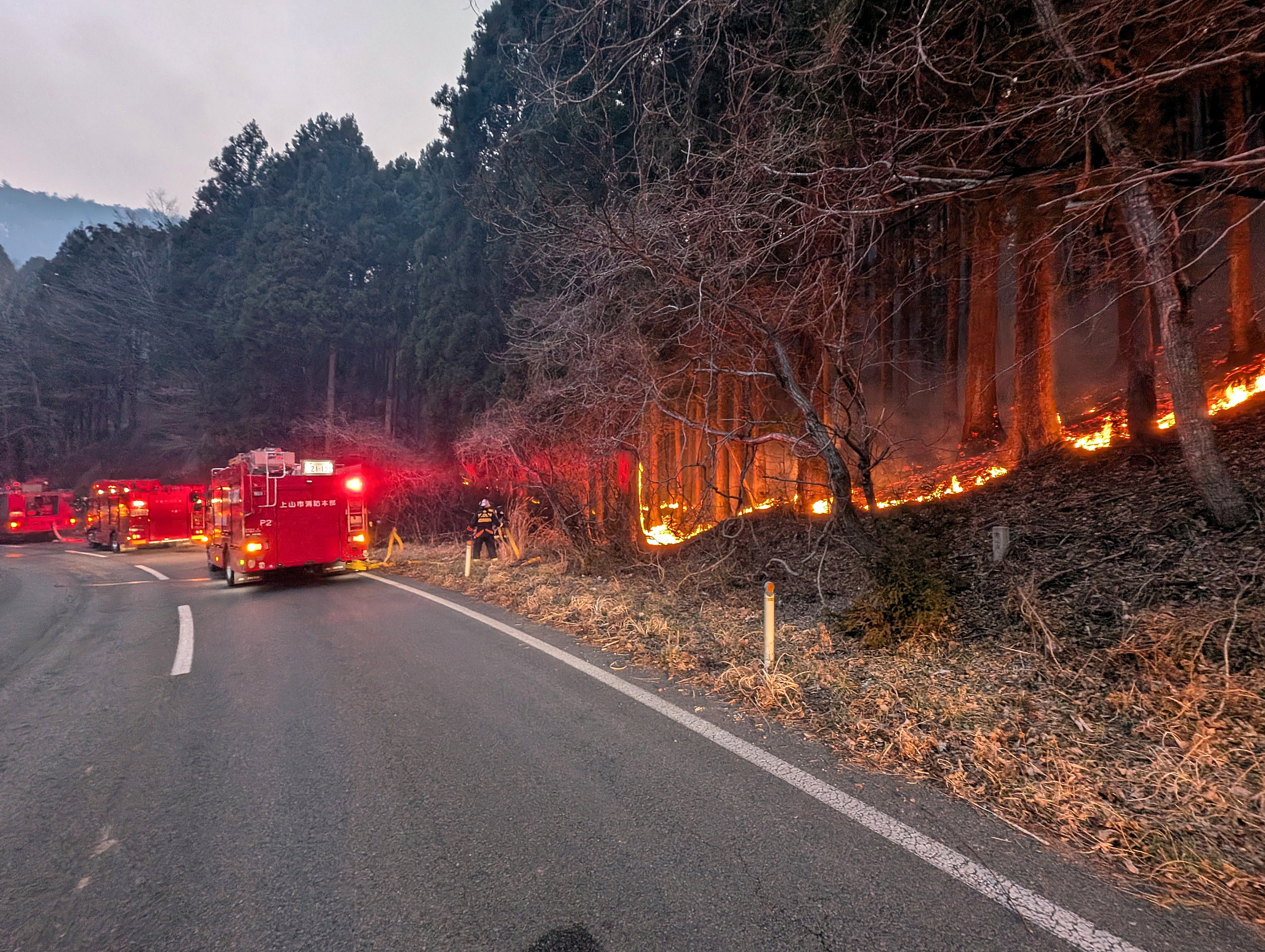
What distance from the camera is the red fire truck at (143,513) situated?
74.8 ft

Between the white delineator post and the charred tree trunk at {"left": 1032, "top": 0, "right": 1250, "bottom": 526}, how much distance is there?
4.34m

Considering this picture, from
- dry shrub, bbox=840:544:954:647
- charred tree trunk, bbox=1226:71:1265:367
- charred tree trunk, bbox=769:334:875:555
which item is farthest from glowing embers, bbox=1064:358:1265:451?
dry shrub, bbox=840:544:954:647

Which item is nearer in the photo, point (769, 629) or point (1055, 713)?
point (1055, 713)

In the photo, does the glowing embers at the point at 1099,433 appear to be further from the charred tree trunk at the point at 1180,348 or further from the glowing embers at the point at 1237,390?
the charred tree trunk at the point at 1180,348

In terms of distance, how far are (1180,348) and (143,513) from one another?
28.4 metres

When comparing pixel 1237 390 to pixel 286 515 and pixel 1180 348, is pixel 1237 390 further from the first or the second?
pixel 286 515

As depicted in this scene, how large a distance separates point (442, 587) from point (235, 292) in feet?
105

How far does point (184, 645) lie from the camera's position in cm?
767

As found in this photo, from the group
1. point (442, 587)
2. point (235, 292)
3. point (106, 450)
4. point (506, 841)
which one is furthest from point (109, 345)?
point (506, 841)

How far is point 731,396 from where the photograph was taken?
1562 cm

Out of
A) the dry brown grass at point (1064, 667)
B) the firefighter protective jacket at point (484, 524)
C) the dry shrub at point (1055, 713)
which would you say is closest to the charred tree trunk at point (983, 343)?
the dry brown grass at point (1064, 667)

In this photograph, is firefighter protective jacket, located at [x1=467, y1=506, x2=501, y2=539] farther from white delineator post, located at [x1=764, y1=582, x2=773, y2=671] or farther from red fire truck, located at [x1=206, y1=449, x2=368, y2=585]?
white delineator post, located at [x1=764, y1=582, x2=773, y2=671]

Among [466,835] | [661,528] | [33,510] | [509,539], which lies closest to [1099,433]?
[661,528]

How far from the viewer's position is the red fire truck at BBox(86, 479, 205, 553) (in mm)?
22812
